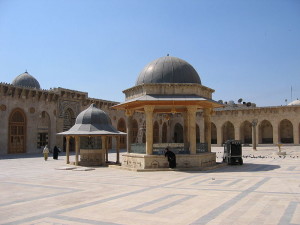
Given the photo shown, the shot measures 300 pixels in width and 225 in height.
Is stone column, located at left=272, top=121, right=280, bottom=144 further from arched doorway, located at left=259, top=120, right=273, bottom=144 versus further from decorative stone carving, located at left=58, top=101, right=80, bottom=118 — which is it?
decorative stone carving, located at left=58, top=101, right=80, bottom=118

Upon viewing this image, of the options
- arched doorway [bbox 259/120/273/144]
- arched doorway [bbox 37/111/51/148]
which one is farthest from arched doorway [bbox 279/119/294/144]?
arched doorway [bbox 37/111/51/148]

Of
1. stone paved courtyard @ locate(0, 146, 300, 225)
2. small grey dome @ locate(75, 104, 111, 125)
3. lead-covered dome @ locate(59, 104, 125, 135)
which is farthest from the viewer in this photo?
small grey dome @ locate(75, 104, 111, 125)

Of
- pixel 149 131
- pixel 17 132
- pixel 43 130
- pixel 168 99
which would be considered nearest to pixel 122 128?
pixel 43 130

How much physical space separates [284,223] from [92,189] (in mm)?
5101

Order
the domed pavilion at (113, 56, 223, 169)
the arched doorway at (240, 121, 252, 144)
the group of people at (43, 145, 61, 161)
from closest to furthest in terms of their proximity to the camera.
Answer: the domed pavilion at (113, 56, 223, 169) → the group of people at (43, 145, 61, 161) → the arched doorway at (240, 121, 252, 144)

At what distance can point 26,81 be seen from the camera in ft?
105

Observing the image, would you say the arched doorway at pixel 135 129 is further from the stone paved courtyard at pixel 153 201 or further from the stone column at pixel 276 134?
the stone paved courtyard at pixel 153 201

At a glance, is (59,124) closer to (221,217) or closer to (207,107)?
(207,107)

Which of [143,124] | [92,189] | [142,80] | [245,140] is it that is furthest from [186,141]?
[245,140]

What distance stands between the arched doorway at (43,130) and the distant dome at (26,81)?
462 centimetres

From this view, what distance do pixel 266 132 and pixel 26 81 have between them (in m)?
29.6

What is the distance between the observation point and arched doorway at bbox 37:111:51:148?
90.4 ft

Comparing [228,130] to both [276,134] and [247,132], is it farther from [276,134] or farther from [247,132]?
[276,134]

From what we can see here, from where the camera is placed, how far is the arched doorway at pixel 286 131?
126 feet
